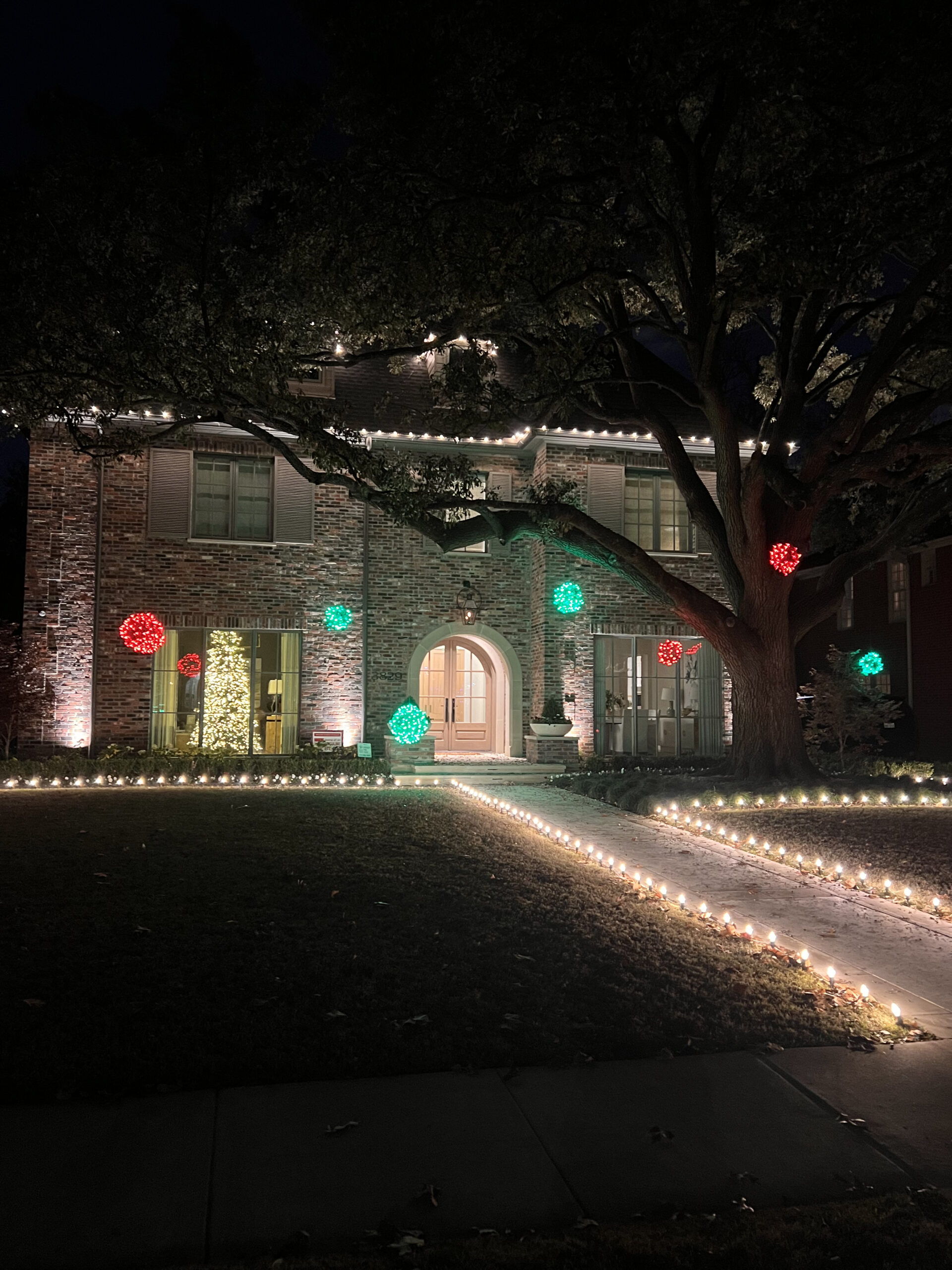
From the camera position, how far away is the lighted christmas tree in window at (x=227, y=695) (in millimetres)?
15781

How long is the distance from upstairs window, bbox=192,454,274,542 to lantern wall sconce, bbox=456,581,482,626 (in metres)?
3.49

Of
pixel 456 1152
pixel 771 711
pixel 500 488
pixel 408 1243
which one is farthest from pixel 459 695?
pixel 408 1243

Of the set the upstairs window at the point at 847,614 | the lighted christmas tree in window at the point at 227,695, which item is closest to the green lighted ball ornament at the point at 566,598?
the lighted christmas tree in window at the point at 227,695

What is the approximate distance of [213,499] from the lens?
53.3ft

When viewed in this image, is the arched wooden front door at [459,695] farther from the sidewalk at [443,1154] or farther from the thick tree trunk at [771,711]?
the sidewalk at [443,1154]

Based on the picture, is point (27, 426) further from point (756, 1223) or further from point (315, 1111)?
point (756, 1223)

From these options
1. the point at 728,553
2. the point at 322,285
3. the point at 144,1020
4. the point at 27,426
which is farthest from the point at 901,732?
the point at 144,1020

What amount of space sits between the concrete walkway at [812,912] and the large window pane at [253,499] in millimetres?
8587

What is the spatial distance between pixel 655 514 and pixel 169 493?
8.71m

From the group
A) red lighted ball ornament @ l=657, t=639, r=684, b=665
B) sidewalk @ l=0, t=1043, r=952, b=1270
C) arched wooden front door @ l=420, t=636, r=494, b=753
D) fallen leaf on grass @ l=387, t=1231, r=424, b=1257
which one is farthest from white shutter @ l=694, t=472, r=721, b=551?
fallen leaf on grass @ l=387, t=1231, r=424, b=1257

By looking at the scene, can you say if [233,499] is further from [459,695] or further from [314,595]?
[459,695]

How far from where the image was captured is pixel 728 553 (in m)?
13.2

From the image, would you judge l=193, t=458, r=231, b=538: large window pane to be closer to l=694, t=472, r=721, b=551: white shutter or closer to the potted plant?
the potted plant

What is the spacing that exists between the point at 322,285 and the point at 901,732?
642 inches
